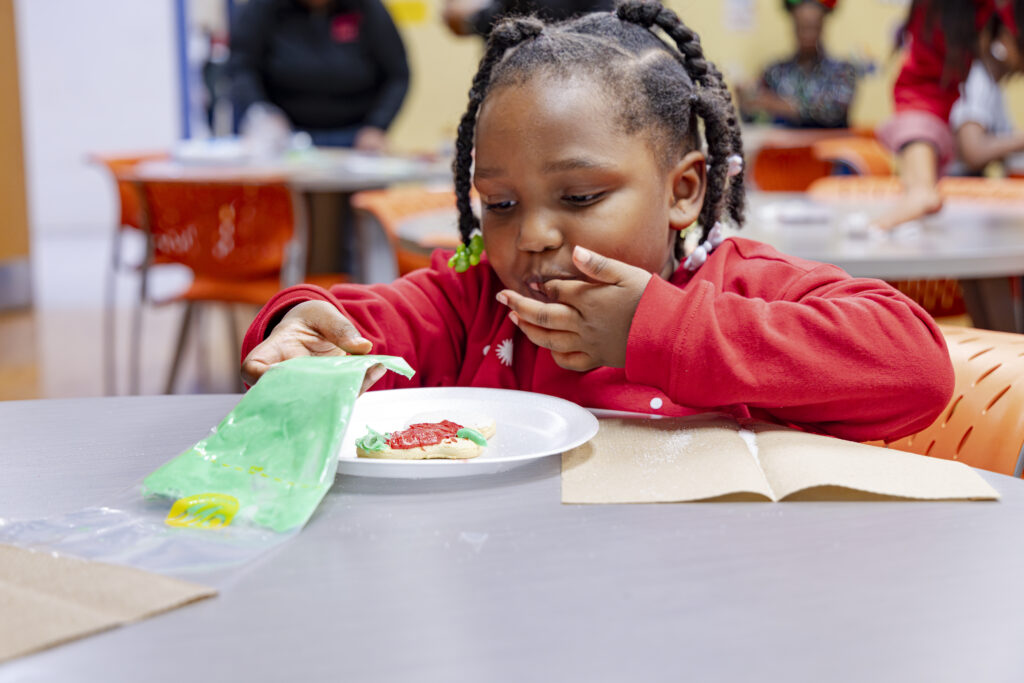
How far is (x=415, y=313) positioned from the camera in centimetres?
124

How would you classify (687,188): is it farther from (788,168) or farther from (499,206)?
(788,168)

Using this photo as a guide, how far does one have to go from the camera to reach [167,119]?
1034 centimetres

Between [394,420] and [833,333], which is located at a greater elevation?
[833,333]

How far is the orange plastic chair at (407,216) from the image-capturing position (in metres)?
1.85

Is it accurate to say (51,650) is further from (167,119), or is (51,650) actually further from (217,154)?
(167,119)

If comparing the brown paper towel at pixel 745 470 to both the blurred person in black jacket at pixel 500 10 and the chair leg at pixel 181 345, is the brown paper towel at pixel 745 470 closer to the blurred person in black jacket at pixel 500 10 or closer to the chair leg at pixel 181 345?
the blurred person in black jacket at pixel 500 10

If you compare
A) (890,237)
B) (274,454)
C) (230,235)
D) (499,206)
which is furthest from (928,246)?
(230,235)

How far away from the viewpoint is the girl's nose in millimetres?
1050

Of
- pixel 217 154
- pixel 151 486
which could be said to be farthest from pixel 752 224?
pixel 217 154

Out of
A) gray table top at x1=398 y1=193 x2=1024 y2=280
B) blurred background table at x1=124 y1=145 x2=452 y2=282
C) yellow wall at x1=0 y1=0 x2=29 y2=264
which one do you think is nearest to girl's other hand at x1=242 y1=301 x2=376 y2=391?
gray table top at x1=398 y1=193 x2=1024 y2=280

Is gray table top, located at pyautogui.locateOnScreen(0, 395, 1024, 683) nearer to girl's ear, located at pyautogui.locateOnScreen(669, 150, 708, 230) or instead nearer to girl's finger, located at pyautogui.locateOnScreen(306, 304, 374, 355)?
girl's finger, located at pyautogui.locateOnScreen(306, 304, 374, 355)

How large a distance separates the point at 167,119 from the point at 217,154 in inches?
279

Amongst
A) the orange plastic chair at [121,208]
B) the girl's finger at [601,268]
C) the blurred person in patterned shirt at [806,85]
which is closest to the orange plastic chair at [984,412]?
the girl's finger at [601,268]

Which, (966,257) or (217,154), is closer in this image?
(966,257)
